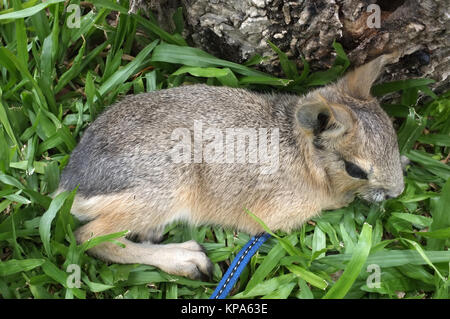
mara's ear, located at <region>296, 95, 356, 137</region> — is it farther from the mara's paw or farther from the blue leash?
the mara's paw

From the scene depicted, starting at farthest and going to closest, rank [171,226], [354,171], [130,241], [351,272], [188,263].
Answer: [171,226] → [130,241] → [188,263] → [354,171] → [351,272]

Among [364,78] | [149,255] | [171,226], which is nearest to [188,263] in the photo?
[149,255]

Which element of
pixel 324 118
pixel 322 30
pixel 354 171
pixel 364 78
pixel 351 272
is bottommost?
pixel 351 272

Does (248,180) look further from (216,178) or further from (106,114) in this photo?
(106,114)

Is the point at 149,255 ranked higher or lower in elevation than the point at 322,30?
lower

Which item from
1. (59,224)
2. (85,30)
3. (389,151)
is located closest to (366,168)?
(389,151)

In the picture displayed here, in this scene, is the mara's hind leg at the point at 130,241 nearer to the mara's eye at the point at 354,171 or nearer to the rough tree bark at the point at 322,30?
the mara's eye at the point at 354,171

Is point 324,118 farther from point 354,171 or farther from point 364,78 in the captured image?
point 364,78
